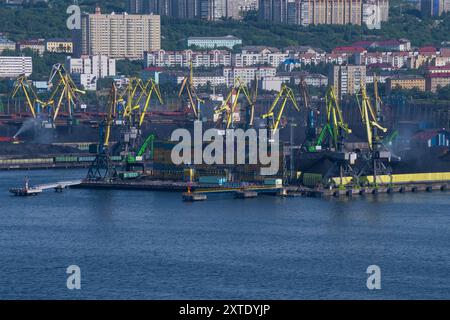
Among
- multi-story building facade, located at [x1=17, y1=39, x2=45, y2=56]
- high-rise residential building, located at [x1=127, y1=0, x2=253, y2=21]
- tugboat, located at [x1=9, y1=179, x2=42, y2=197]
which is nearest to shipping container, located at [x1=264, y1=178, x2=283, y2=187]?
tugboat, located at [x1=9, y1=179, x2=42, y2=197]

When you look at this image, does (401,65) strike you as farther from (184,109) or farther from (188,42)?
(184,109)

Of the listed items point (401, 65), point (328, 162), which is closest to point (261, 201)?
point (328, 162)

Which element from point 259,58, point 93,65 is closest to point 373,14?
point 259,58

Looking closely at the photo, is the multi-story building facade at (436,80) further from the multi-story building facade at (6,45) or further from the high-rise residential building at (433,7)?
the multi-story building facade at (6,45)

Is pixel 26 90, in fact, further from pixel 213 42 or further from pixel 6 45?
pixel 213 42

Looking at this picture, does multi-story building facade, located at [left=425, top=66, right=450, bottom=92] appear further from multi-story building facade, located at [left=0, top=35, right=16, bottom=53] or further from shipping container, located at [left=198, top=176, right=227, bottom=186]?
shipping container, located at [left=198, top=176, right=227, bottom=186]

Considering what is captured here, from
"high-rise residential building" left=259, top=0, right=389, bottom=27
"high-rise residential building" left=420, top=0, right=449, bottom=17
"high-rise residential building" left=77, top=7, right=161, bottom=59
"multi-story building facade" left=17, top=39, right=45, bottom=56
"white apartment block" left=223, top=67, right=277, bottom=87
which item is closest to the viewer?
"white apartment block" left=223, top=67, right=277, bottom=87

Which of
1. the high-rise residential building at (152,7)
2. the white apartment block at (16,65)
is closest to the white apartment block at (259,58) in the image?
the white apartment block at (16,65)
